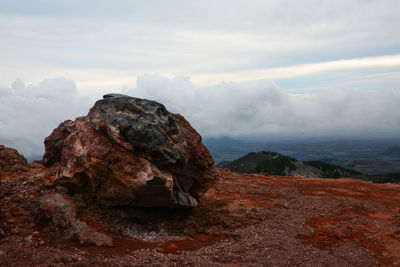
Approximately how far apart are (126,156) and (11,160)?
10623 millimetres

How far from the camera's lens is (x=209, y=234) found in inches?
598

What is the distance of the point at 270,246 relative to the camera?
13625 millimetres

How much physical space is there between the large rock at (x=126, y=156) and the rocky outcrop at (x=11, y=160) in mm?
4862

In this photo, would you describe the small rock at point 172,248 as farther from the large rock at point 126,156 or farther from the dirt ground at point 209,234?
the large rock at point 126,156

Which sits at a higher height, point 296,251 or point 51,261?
point 51,261

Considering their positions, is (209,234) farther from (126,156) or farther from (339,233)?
(339,233)

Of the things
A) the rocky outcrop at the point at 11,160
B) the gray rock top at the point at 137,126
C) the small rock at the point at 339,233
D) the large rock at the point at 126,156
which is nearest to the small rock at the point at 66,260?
the large rock at the point at 126,156

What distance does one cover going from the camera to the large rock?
13.6 meters

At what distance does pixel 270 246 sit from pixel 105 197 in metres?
8.27

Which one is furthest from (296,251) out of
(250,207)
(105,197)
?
(105,197)

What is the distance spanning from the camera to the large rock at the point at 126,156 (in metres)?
13.6

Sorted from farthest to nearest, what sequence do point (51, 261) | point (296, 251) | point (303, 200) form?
point (303, 200)
point (296, 251)
point (51, 261)

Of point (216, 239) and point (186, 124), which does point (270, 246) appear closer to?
point (216, 239)

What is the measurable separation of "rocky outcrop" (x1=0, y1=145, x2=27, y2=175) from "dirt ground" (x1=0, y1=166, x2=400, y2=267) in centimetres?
97
